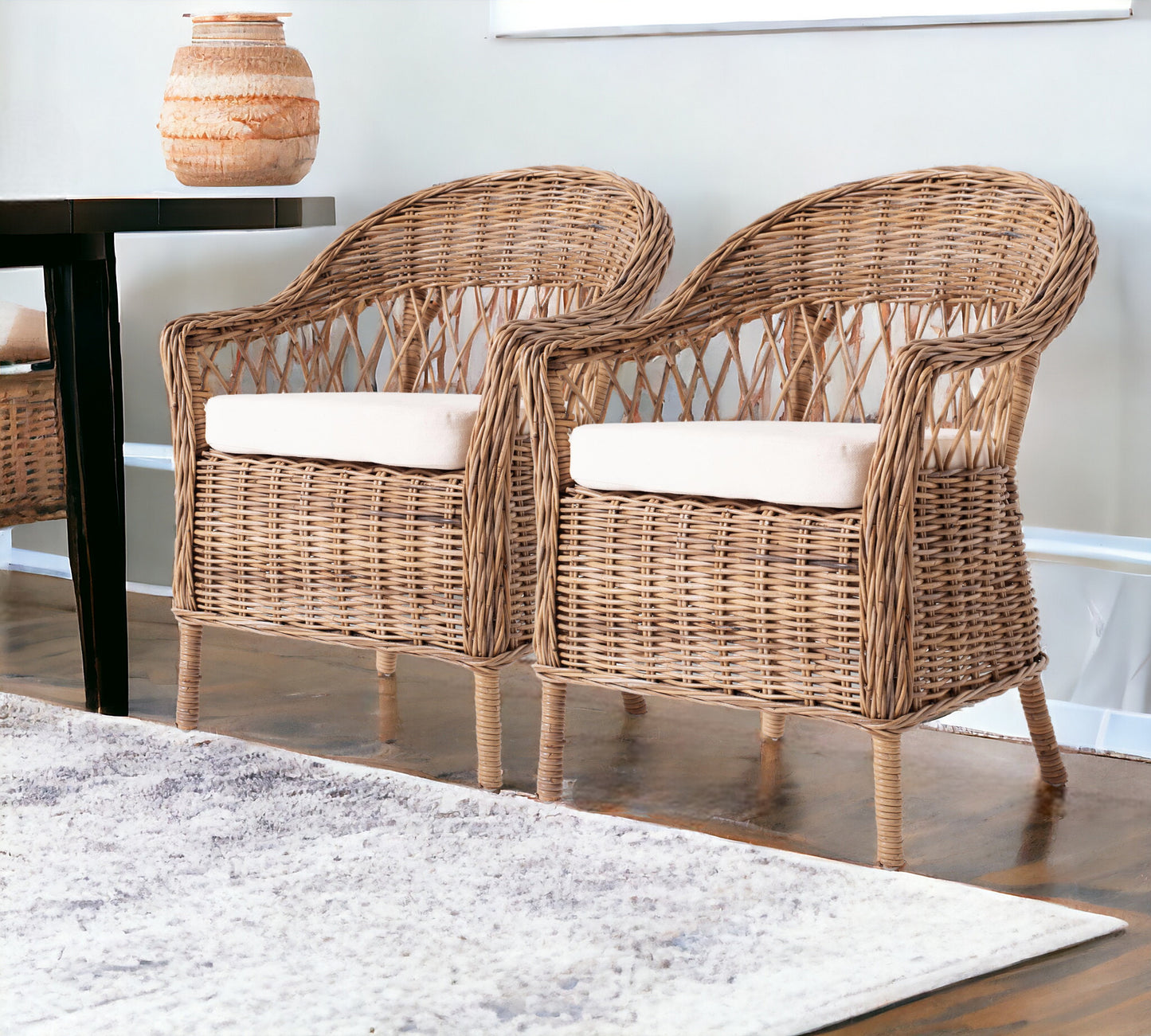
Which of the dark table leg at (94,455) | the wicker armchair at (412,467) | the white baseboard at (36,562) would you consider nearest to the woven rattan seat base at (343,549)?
the wicker armchair at (412,467)

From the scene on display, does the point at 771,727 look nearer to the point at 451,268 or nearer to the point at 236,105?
the point at 451,268

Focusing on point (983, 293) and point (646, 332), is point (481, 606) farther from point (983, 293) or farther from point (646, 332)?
point (983, 293)

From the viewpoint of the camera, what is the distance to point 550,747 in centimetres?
201

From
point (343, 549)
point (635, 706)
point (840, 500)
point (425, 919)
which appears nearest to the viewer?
point (425, 919)

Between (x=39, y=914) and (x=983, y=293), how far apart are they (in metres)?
1.45

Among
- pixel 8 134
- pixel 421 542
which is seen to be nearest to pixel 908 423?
pixel 421 542

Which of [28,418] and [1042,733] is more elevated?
[28,418]

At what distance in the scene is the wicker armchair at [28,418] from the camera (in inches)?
94.3

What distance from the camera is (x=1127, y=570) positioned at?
91.3 inches

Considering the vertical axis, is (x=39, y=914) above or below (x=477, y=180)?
below

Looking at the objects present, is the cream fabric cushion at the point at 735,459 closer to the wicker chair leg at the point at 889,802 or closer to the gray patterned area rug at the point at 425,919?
the wicker chair leg at the point at 889,802

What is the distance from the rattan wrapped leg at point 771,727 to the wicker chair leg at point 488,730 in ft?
1.52

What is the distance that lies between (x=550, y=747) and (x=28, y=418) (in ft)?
3.38

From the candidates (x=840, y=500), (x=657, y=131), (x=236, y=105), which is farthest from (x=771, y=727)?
(x=236, y=105)
